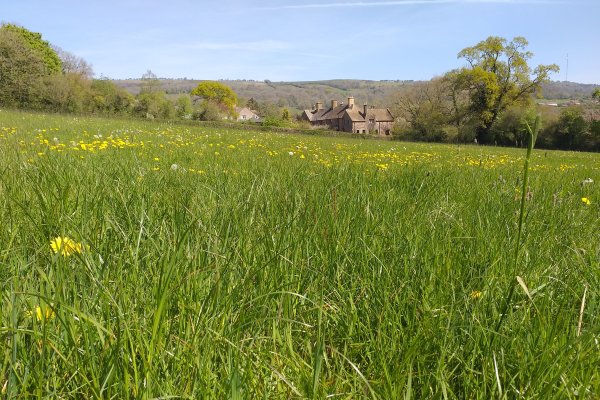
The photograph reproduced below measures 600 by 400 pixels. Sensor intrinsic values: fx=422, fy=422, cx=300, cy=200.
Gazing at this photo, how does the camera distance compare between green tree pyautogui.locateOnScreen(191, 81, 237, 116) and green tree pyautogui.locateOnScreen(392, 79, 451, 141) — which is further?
green tree pyautogui.locateOnScreen(191, 81, 237, 116)

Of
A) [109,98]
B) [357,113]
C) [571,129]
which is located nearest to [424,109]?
[571,129]

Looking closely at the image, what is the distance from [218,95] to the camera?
122 meters

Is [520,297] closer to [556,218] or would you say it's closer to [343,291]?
[343,291]

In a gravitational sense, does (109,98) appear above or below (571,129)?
above

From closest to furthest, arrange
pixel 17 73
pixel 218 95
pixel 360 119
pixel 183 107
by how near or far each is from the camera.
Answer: pixel 17 73
pixel 183 107
pixel 360 119
pixel 218 95

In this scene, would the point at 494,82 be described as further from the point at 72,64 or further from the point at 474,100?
the point at 72,64

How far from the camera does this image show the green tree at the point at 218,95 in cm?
12050

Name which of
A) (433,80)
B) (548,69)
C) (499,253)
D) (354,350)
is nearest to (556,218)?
(499,253)

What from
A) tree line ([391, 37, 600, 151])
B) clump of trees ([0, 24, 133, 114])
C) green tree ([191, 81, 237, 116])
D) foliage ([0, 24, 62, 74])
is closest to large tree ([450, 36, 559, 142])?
tree line ([391, 37, 600, 151])

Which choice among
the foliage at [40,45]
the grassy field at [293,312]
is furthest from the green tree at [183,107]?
the grassy field at [293,312]

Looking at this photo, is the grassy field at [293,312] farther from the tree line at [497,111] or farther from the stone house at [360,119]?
the stone house at [360,119]

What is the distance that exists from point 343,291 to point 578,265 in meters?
1.00

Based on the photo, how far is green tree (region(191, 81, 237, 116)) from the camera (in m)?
120

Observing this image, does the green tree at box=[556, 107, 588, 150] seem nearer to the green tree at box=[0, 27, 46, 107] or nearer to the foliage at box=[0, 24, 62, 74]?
the green tree at box=[0, 27, 46, 107]
